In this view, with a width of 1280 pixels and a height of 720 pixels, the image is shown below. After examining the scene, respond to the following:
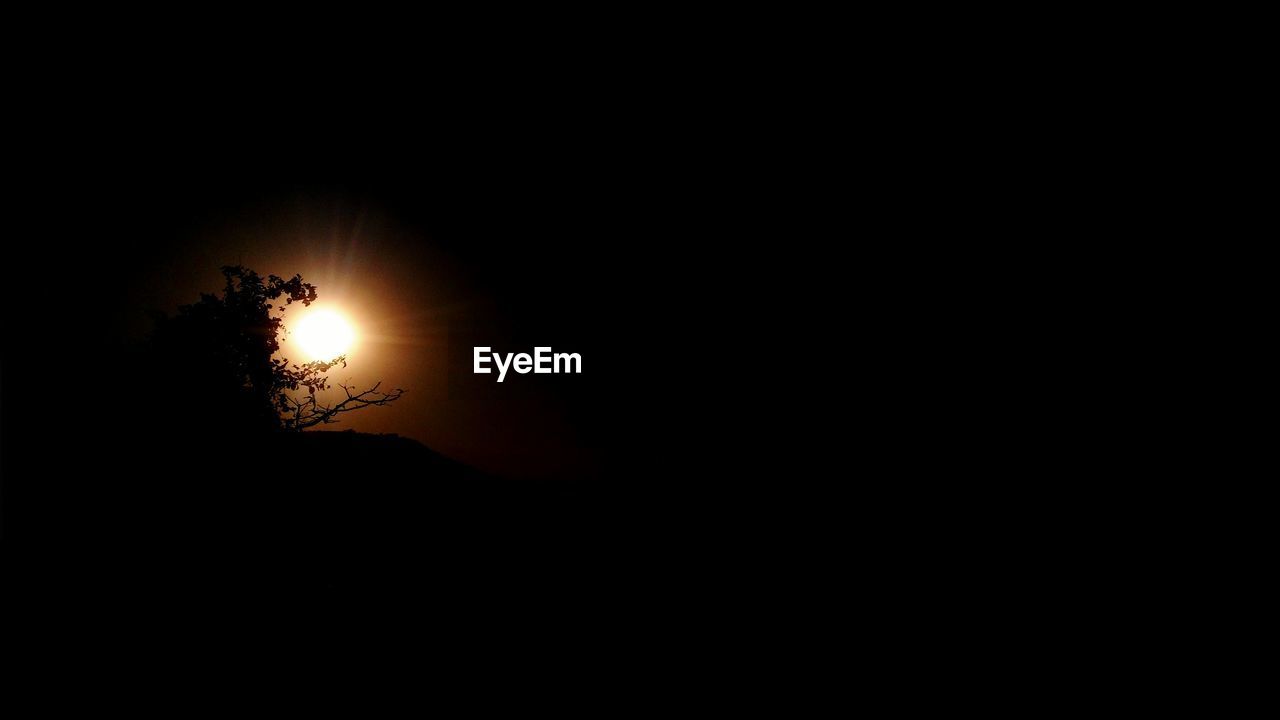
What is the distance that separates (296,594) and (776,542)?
33.7 feet

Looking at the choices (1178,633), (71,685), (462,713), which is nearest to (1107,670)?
(1178,633)

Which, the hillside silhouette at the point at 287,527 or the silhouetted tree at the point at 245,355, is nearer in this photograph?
the hillside silhouette at the point at 287,527

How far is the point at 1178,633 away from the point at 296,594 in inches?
594

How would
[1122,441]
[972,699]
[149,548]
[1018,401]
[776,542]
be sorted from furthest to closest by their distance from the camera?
[1018,401] < [1122,441] < [776,542] < [149,548] < [972,699]

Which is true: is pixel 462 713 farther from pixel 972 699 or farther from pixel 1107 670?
pixel 1107 670

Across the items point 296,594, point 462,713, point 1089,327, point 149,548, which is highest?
point 1089,327

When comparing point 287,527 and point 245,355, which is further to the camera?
point 245,355

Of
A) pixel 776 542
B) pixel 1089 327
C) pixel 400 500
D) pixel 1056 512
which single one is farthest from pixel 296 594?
pixel 1089 327

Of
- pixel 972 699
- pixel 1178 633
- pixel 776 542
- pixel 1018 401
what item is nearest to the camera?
pixel 972 699

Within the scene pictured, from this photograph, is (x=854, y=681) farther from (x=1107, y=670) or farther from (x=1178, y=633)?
(x=1178, y=633)

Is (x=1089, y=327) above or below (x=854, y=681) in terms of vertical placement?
above

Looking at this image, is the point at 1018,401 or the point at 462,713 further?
the point at 1018,401

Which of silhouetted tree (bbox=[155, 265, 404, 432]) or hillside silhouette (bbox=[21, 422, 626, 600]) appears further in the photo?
silhouetted tree (bbox=[155, 265, 404, 432])

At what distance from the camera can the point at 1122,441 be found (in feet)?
53.6
